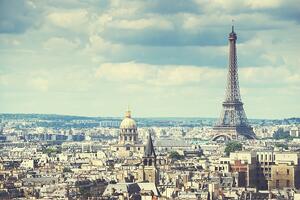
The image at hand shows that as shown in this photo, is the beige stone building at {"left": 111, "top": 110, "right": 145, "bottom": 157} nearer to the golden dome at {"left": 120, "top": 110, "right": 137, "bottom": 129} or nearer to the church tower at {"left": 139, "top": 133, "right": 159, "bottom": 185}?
the golden dome at {"left": 120, "top": 110, "right": 137, "bottom": 129}

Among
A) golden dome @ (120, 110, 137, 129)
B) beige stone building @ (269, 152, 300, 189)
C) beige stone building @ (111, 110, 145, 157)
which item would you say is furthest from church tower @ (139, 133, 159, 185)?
golden dome @ (120, 110, 137, 129)

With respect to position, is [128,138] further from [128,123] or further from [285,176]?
[285,176]

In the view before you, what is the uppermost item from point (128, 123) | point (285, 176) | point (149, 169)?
point (128, 123)

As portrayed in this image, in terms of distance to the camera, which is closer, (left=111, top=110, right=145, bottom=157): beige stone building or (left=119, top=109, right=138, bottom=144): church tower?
(left=111, top=110, right=145, bottom=157): beige stone building

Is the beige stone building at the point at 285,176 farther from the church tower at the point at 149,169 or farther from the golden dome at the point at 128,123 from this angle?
the golden dome at the point at 128,123

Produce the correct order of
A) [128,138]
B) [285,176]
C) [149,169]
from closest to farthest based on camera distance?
[149,169]
[285,176]
[128,138]

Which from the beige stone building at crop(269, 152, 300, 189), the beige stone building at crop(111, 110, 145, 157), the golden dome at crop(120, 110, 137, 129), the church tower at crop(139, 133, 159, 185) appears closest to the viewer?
the church tower at crop(139, 133, 159, 185)

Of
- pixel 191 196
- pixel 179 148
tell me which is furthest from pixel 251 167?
pixel 179 148

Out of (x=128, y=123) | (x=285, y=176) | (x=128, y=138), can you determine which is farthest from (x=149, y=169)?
(x=128, y=138)

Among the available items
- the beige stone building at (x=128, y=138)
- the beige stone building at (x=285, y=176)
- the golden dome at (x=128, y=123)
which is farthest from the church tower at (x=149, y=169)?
the golden dome at (x=128, y=123)

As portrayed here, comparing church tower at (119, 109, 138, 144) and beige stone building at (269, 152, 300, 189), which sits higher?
church tower at (119, 109, 138, 144)

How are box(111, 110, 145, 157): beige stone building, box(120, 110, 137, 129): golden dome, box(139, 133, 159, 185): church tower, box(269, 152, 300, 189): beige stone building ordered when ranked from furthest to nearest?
1. box(120, 110, 137, 129): golden dome
2. box(111, 110, 145, 157): beige stone building
3. box(269, 152, 300, 189): beige stone building
4. box(139, 133, 159, 185): church tower
